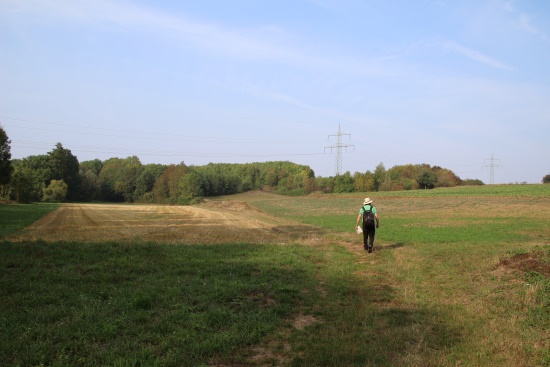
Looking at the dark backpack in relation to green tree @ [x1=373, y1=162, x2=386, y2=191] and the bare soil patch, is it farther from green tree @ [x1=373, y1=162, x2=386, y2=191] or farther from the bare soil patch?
green tree @ [x1=373, y1=162, x2=386, y2=191]

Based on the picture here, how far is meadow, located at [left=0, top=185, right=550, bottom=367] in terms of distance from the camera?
513 centimetres

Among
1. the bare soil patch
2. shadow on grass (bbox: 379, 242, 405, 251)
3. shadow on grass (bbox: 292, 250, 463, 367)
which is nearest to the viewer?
shadow on grass (bbox: 292, 250, 463, 367)

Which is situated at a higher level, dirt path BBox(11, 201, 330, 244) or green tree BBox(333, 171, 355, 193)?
green tree BBox(333, 171, 355, 193)

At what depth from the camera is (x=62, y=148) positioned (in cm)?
8688

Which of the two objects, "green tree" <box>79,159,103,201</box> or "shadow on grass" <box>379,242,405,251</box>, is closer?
"shadow on grass" <box>379,242,405,251</box>

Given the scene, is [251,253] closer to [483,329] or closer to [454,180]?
[483,329]

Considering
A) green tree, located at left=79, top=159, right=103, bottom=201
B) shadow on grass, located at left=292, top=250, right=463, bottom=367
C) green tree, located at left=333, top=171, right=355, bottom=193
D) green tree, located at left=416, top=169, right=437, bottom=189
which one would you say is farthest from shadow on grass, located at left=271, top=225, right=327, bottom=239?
green tree, located at left=416, top=169, right=437, bottom=189

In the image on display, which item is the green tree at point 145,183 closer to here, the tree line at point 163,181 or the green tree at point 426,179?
the tree line at point 163,181

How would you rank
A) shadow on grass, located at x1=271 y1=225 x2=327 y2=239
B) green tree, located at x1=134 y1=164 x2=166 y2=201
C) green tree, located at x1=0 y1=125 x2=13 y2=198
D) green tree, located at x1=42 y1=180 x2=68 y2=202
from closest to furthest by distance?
shadow on grass, located at x1=271 y1=225 x2=327 y2=239
green tree, located at x1=0 y1=125 x2=13 y2=198
green tree, located at x1=42 y1=180 x2=68 y2=202
green tree, located at x1=134 y1=164 x2=166 y2=201

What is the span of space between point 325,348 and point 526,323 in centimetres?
381

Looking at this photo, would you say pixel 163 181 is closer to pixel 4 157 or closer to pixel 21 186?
pixel 21 186

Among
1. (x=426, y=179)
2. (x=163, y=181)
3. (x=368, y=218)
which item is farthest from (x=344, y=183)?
(x=368, y=218)

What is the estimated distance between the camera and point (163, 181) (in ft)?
307

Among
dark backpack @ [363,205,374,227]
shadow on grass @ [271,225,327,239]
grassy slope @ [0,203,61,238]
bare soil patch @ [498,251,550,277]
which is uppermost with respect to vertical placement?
dark backpack @ [363,205,374,227]
